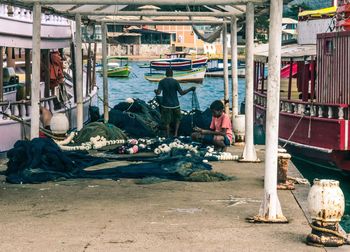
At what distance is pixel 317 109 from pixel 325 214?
36.0 feet

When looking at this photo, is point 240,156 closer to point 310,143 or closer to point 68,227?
point 310,143

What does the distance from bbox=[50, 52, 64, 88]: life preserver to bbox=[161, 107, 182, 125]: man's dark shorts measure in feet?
19.1

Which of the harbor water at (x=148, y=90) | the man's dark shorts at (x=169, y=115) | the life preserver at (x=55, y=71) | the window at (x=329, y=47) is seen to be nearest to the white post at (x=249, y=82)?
the man's dark shorts at (x=169, y=115)

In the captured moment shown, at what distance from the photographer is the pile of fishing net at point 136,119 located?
19641 millimetres

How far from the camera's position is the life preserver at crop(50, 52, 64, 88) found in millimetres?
24219

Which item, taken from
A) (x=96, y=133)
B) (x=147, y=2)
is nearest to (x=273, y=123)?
(x=147, y=2)

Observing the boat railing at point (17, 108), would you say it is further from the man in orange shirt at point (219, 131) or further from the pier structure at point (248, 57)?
the man in orange shirt at point (219, 131)

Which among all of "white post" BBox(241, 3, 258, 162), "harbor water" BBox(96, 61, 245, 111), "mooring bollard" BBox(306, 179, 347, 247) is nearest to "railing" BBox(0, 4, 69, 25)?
"white post" BBox(241, 3, 258, 162)

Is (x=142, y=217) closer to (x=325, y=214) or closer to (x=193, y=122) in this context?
(x=325, y=214)

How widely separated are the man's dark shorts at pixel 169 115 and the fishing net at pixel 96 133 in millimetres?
1432

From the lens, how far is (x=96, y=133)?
17.5 m

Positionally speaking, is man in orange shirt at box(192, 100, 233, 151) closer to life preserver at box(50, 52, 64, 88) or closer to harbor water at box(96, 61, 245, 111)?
life preserver at box(50, 52, 64, 88)

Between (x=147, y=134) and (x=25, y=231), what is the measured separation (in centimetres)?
1049

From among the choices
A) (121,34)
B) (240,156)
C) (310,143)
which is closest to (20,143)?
(240,156)
